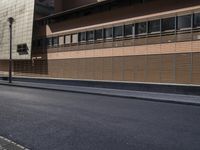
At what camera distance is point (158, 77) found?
2822cm

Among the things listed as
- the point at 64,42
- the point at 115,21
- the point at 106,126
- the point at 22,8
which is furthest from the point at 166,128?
the point at 22,8

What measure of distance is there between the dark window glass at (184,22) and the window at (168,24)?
21.0 inches

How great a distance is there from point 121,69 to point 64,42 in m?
11.6

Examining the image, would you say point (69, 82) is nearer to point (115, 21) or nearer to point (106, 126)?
point (115, 21)

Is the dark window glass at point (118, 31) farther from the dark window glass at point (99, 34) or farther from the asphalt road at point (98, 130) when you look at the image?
the asphalt road at point (98, 130)

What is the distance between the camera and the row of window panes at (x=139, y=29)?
2630 centimetres

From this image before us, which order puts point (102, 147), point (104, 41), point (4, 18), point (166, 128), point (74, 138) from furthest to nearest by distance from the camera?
point (4, 18) < point (104, 41) < point (166, 128) < point (74, 138) < point (102, 147)

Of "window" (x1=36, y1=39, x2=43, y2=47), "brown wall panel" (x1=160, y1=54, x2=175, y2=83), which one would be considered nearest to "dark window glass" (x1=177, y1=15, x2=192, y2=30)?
"brown wall panel" (x1=160, y1=54, x2=175, y2=83)

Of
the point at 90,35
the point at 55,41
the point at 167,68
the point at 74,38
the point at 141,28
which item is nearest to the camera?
the point at 167,68

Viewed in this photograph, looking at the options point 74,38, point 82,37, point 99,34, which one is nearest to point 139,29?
point 99,34

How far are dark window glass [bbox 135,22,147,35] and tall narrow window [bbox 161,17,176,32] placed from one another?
2070mm

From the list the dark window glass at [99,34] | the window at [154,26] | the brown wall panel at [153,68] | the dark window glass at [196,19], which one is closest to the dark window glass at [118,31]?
the dark window glass at [99,34]

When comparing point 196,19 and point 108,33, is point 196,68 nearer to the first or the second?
point 196,19

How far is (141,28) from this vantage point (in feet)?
99.3
